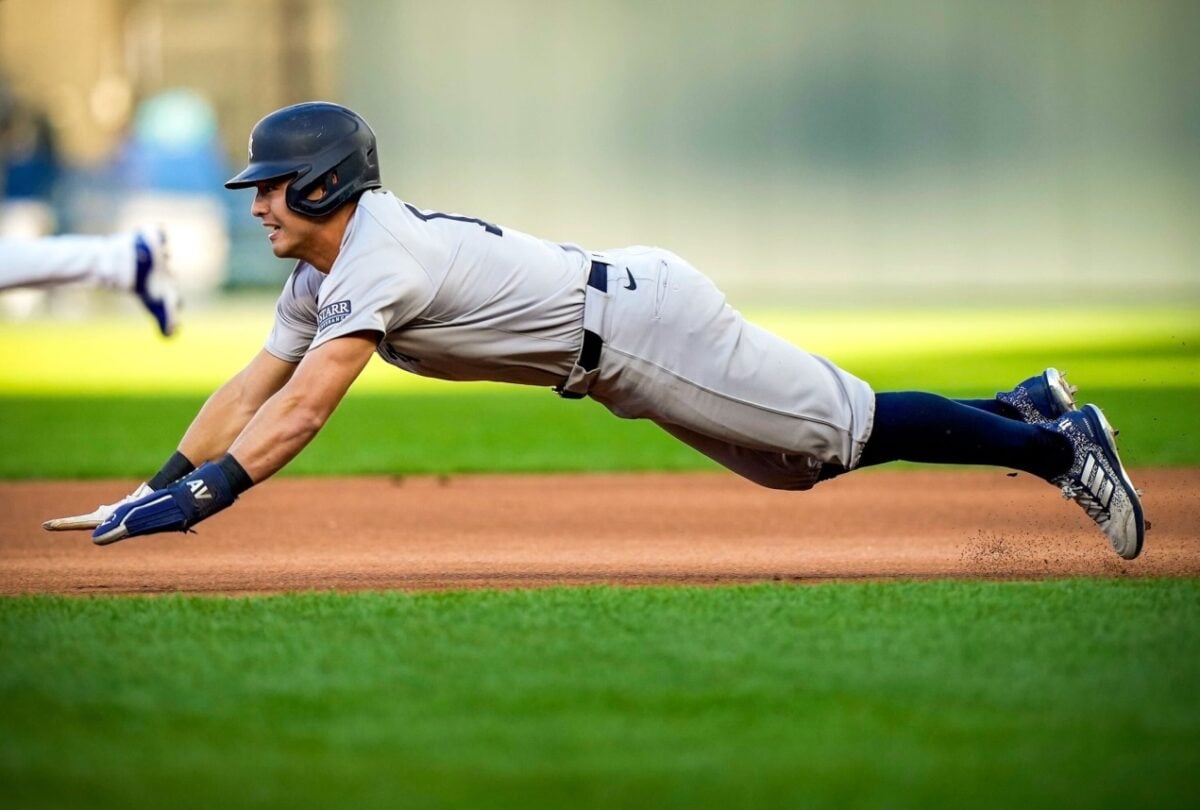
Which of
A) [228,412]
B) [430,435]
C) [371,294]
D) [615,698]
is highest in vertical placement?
[371,294]

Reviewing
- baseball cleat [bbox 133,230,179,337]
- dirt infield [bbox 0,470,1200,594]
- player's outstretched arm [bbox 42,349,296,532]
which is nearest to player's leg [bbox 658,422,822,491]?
dirt infield [bbox 0,470,1200,594]

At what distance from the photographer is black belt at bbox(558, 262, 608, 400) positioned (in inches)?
201

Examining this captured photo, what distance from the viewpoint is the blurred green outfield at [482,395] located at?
32.8ft

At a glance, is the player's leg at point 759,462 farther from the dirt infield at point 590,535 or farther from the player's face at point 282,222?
the player's face at point 282,222

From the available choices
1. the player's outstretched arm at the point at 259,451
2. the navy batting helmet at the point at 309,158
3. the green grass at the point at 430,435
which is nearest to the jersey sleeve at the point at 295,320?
the navy batting helmet at the point at 309,158

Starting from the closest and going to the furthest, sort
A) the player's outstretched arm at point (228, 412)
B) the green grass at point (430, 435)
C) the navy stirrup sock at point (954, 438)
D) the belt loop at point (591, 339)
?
1. the belt loop at point (591, 339)
2. the navy stirrup sock at point (954, 438)
3. the player's outstretched arm at point (228, 412)
4. the green grass at point (430, 435)

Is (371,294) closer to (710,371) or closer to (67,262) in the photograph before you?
(710,371)

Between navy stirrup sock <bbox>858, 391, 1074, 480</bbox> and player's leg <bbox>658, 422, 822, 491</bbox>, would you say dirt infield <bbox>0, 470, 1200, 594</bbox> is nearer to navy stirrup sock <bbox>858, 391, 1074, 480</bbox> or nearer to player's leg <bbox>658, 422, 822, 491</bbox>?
player's leg <bbox>658, 422, 822, 491</bbox>

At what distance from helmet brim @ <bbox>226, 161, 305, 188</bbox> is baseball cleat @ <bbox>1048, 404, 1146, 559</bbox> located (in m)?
2.65

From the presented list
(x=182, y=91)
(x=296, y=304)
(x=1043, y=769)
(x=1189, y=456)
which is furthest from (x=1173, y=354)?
(x=182, y=91)

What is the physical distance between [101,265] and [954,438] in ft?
10.6

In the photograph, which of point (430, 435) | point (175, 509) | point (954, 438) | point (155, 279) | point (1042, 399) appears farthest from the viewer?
point (430, 435)

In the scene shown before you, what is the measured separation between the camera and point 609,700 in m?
3.83

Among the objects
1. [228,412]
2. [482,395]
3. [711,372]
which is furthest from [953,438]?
[482,395]
